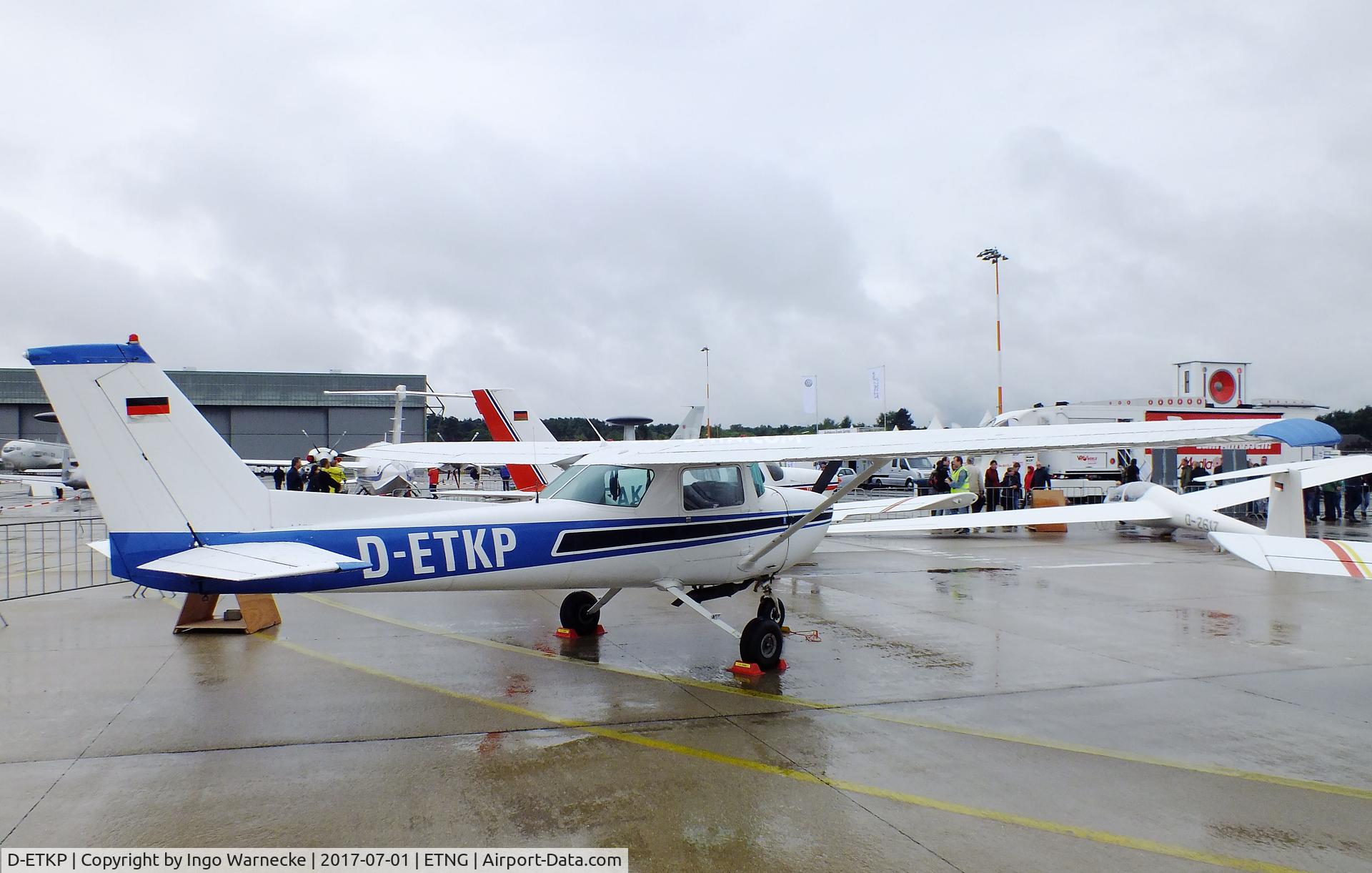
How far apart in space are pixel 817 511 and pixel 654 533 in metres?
1.46

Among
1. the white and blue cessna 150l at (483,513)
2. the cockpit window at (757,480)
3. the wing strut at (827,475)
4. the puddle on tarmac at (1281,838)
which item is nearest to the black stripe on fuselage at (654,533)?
the white and blue cessna 150l at (483,513)

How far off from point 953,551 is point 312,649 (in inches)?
462

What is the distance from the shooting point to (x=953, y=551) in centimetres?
1570

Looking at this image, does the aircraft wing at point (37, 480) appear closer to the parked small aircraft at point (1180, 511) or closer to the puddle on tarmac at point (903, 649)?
the parked small aircraft at point (1180, 511)

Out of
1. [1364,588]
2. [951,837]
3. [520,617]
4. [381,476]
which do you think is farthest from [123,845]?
[381,476]

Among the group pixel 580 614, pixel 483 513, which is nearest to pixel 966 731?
pixel 483 513

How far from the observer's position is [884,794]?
455 centimetres

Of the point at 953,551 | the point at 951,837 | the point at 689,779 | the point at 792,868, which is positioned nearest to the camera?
the point at 792,868

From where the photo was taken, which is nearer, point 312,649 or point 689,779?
point 689,779

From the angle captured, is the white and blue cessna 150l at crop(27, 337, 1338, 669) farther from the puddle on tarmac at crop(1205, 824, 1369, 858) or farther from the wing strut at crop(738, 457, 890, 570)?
the puddle on tarmac at crop(1205, 824, 1369, 858)

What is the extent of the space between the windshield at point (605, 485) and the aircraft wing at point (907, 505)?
4.17 metres

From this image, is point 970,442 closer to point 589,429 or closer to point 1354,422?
point 589,429

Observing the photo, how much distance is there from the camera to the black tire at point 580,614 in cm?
838

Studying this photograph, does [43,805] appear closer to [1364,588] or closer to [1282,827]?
[1282,827]
